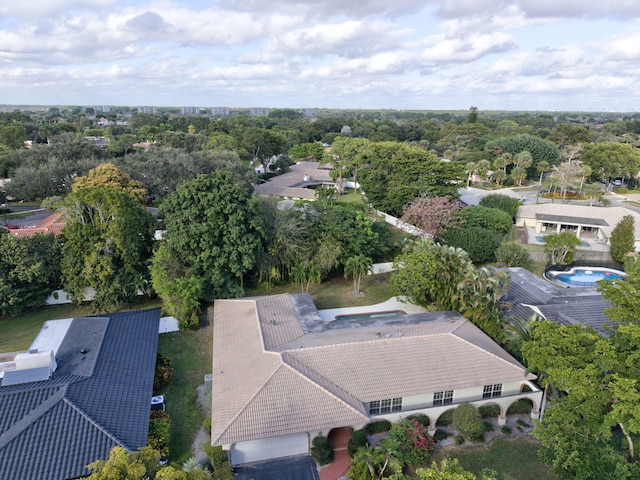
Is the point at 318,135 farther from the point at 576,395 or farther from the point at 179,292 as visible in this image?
the point at 576,395

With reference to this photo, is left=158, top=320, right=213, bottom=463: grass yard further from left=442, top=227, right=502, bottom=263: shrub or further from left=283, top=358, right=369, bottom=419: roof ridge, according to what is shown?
left=442, top=227, right=502, bottom=263: shrub

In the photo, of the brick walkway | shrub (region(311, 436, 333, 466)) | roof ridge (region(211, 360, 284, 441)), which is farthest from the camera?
shrub (region(311, 436, 333, 466))

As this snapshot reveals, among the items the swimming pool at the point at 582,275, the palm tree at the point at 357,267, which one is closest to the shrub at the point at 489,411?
the palm tree at the point at 357,267

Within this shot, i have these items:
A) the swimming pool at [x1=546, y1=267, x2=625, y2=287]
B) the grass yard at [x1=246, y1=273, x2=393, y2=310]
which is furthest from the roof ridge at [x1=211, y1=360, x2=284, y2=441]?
the swimming pool at [x1=546, y1=267, x2=625, y2=287]

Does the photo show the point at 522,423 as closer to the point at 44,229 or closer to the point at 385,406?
the point at 385,406

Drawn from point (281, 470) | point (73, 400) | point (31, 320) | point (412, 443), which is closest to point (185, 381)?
point (73, 400)
